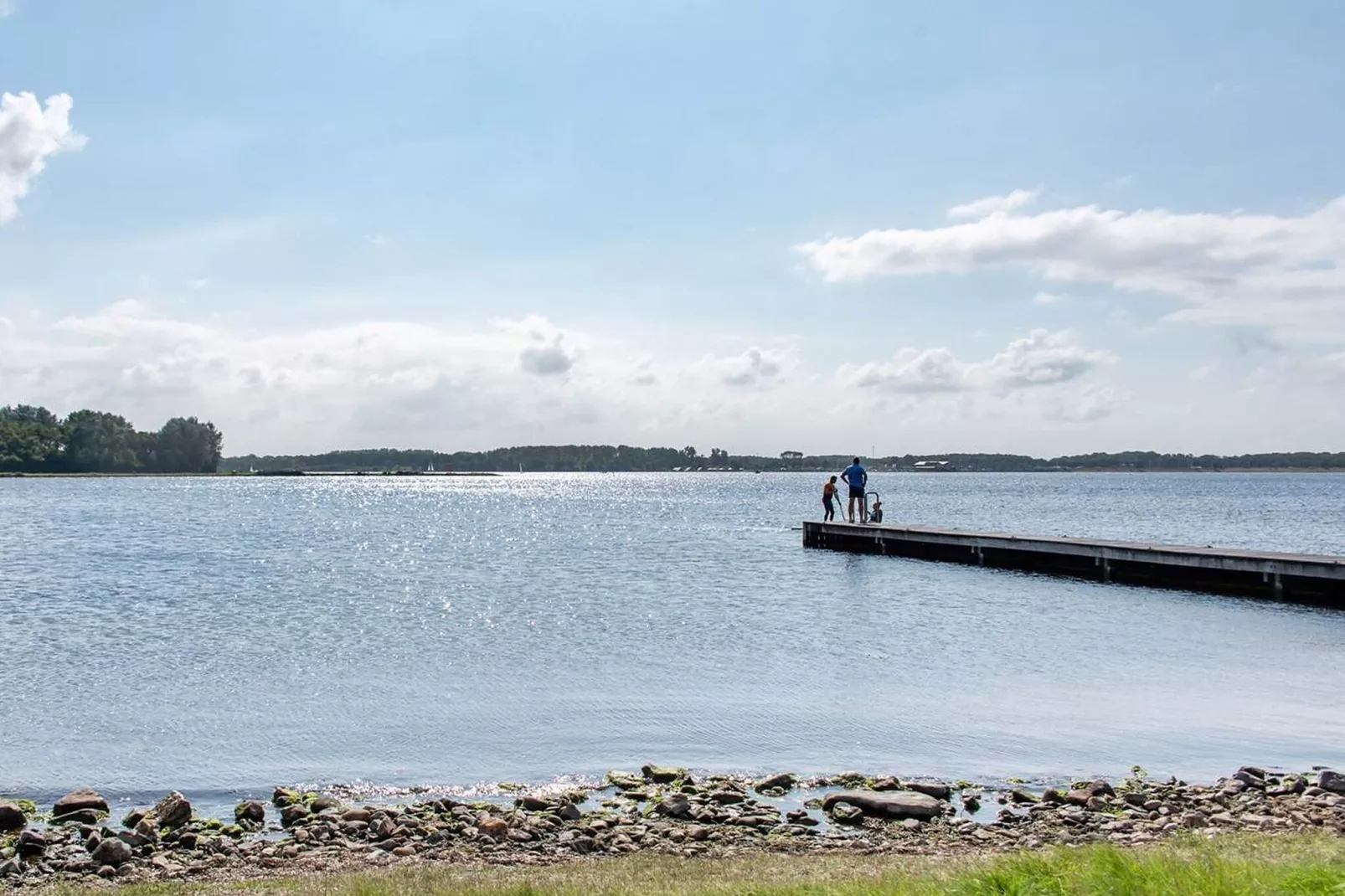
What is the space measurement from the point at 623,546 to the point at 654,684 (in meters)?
32.6

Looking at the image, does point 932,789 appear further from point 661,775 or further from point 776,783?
point 661,775

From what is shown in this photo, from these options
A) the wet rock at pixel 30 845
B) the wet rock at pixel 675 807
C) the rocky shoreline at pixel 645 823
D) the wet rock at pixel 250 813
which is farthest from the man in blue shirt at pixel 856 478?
the wet rock at pixel 30 845

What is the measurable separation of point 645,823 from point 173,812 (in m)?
4.27

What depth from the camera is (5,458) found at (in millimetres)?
190000

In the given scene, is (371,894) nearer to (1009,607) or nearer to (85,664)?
(85,664)

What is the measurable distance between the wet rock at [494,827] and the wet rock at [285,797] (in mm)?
2357

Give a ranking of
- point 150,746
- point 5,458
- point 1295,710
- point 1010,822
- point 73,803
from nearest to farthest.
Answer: point 1010,822, point 73,803, point 150,746, point 1295,710, point 5,458

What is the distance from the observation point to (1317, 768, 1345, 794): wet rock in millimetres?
11039

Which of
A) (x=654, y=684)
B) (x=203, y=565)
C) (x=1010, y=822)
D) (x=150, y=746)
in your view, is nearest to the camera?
(x=1010, y=822)

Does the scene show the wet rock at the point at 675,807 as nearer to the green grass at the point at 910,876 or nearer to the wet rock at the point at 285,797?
the green grass at the point at 910,876

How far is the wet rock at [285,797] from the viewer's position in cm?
1140

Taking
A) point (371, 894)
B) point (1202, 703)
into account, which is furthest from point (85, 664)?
point (1202, 703)

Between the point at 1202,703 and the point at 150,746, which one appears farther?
the point at 1202,703

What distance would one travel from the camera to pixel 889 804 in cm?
1064
